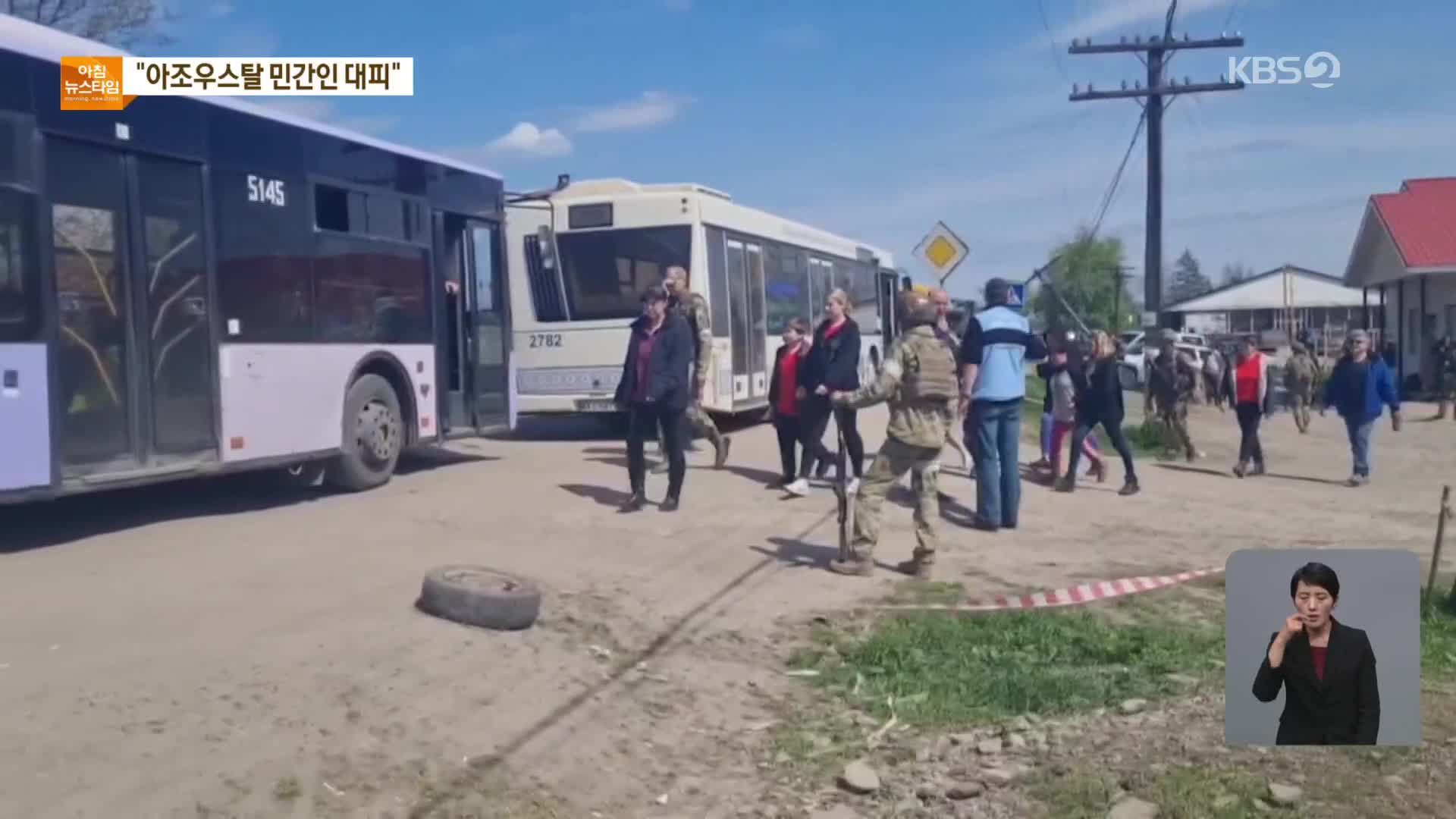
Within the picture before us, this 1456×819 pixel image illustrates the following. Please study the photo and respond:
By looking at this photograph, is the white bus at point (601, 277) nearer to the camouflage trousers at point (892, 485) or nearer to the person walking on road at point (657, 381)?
the person walking on road at point (657, 381)

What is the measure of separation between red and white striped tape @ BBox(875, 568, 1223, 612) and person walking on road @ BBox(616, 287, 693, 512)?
9.44 ft

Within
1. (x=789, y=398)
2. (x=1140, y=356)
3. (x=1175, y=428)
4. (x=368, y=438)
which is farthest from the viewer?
(x=1140, y=356)

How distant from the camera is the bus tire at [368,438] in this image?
37.9 ft

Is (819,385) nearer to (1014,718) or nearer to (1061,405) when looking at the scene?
(1061,405)

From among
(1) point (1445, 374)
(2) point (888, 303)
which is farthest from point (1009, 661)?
(1) point (1445, 374)

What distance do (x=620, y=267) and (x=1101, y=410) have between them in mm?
6411

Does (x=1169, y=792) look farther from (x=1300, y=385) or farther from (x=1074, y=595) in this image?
(x=1300, y=385)

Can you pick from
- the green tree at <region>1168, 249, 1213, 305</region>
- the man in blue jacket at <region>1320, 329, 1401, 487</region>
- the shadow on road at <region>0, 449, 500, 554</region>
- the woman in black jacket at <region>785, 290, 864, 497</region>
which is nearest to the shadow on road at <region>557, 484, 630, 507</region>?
the woman in black jacket at <region>785, 290, 864, 497</region>

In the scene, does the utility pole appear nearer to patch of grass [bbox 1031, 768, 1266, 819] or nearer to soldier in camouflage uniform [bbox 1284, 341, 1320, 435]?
soldier in camouflage uniform [bbox 1284, 341, 1320, 435]

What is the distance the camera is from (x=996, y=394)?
11195mm

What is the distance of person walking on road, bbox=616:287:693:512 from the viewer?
10609mm

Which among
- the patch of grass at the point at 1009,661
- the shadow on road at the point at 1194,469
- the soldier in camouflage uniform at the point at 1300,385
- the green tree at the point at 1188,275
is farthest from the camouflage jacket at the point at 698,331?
the green tree at the point at 1188,275

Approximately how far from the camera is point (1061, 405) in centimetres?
1403

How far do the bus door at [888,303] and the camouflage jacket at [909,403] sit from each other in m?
18.7
